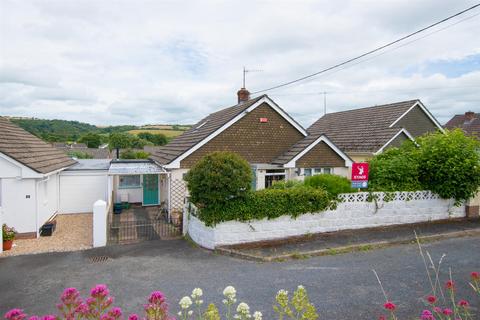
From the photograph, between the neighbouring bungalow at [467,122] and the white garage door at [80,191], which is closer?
the white garage door at [80,191]

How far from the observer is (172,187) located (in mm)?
14992

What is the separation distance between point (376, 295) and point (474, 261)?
4.03 m

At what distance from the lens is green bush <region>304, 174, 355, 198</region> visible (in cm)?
1152

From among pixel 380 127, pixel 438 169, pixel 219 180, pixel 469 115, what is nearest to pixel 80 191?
pixel 219 180

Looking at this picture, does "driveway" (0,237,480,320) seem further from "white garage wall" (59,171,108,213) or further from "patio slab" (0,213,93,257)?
"white garage wall" (59,171,108,213)

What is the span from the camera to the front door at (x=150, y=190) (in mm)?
18703

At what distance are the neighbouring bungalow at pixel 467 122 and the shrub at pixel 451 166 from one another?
20922 millimetres

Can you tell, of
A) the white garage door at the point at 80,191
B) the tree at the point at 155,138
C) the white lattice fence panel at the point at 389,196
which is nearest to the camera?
the white lattice fence panel at the point at 389,196

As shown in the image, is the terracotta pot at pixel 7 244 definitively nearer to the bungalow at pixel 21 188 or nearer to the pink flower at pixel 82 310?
the bungalow at pixel 21 188

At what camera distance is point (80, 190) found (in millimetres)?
16984

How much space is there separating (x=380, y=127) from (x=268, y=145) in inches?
353

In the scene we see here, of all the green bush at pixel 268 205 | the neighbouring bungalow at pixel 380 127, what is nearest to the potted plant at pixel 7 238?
the green bush at pixel 268 205

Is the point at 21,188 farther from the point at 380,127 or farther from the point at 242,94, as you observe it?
the point at 380,127

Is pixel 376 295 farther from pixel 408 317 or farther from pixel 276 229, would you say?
pixel 276 229
